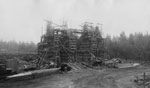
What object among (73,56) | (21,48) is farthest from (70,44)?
(21,48)

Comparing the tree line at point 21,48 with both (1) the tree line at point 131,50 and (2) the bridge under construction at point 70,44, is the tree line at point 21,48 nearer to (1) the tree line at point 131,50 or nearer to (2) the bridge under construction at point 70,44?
(2) the bridge under construction at point 70,44

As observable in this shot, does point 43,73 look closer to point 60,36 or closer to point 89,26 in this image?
point 60,36

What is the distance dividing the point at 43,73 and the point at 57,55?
965 cm

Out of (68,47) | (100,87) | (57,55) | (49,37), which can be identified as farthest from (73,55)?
(100,87)

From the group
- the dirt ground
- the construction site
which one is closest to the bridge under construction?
the construction site

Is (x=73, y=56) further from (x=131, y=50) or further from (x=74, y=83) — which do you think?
(x=131, y=50)

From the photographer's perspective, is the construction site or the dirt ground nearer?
the dirt ground

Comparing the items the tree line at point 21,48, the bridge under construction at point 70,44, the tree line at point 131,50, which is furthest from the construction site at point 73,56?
the tree line at point 131,50

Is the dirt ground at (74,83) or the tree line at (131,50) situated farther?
the tree line at (131,50)

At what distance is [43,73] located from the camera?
80.4 ft

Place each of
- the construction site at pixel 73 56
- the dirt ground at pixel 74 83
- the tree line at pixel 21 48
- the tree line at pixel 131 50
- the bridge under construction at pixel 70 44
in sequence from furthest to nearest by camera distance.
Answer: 1. the tree line at pixel 21 48
2. the tree line at pixel 131 50
3. the bridge under construction at pixel 70 44
4. the construction site at pixel 73 56
5. the dirt ground at pixel 74 83

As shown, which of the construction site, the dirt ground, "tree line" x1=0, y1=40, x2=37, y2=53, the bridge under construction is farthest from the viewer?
"tree line" x1=0, y1=40, x2=37, y2=53

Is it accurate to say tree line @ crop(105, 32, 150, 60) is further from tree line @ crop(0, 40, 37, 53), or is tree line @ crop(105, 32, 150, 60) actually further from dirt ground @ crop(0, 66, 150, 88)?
dirt ground @ crop(0, 66, 150, 88)

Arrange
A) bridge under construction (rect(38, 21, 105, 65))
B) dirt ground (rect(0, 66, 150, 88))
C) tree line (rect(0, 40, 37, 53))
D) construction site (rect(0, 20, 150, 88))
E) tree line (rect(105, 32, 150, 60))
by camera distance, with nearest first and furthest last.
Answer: dirt ground (rect(0, 66, 150, 88)), construction site (rect(0, 20, 150, 88)), bridge under construction (rect(38, 21, 105, 65)), tree line (rect(105, 32, 150, 60)), tree line (rect(0, 40, 37, 53))
